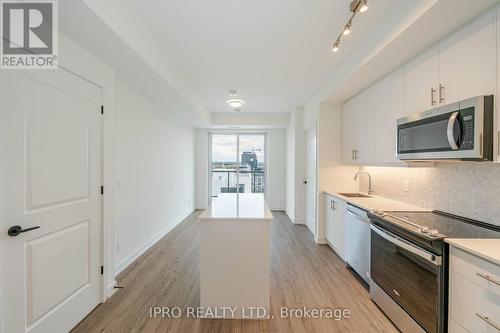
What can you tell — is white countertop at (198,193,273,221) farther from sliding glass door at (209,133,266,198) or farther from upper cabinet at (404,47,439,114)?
sliding glass door at (209,133,266,198)

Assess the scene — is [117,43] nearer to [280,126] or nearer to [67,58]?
[67,58]

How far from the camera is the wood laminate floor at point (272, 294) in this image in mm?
1993

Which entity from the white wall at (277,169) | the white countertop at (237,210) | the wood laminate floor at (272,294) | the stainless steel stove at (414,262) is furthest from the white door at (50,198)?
the white wall at (277,169)

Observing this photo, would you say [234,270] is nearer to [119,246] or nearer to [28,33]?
[119,246]

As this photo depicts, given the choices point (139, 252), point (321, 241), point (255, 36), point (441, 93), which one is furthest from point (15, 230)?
point (321, 241)

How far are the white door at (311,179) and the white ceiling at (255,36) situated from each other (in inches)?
50.8

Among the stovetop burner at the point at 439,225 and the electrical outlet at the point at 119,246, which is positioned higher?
the stovetop burner at the point at 439,225

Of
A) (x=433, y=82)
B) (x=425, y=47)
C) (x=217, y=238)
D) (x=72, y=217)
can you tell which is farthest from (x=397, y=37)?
(x=72, y=217)

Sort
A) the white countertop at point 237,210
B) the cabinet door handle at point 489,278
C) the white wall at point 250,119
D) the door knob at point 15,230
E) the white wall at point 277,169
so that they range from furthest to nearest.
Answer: the white wall at point 277,169
the white wall at point 250,119
the white countertop at point 237,210
the door knob at point 15,230
the cabinet door handle at point 489,278

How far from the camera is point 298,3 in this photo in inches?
73.7

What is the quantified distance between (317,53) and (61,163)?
9.23 ft

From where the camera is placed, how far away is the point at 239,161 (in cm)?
695

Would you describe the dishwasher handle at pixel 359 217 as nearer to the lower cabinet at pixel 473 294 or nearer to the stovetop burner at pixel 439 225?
the stovetop burner at pixel 439 225

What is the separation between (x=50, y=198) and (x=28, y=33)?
1.18 metres
